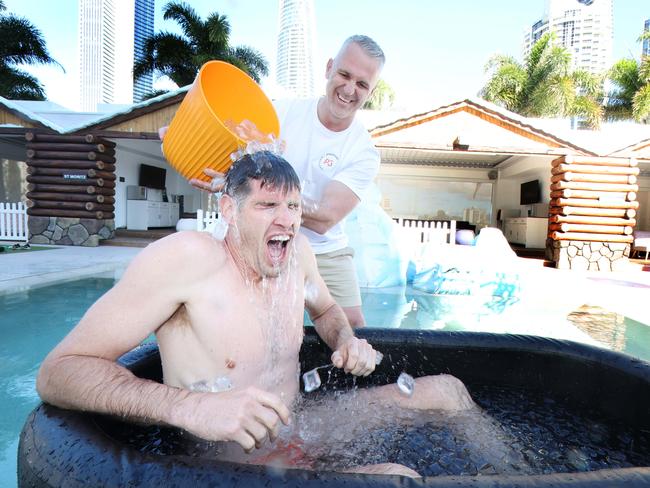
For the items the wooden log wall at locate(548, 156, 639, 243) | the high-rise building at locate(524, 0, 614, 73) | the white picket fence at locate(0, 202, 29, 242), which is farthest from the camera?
the high-rise building at locate(524, 0, 614, 73)

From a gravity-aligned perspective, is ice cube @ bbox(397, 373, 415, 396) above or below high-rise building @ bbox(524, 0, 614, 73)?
below

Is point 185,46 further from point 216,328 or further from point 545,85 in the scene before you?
point 216,328

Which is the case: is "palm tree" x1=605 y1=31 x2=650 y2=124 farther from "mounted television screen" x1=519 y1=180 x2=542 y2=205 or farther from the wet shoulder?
the wet shoulder

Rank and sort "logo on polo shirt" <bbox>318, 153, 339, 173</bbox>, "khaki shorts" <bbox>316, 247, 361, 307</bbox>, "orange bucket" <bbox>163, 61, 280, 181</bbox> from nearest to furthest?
"orange bucket" <bbox>163, 61, 280, 181</bbox>, "logo on polo shirt" <bbox>318, 153, 339, 173</bbox>, "khaki shorts" <bbox>316, 247, 361, 307</bbox>

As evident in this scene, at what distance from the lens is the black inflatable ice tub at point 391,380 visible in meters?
0.99

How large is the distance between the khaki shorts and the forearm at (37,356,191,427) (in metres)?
1.58

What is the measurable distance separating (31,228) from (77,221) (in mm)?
1208

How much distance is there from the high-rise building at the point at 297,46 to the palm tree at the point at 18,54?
11816 mm

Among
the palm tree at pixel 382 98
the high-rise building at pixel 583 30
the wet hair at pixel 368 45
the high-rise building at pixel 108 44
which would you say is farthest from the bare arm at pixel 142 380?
the high-rise building at pixel 583 30

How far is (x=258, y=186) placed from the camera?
1551 millimetres

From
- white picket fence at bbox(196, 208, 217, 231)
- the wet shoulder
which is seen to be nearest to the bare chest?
the wet shoulder

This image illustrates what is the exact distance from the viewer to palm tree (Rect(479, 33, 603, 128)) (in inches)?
799

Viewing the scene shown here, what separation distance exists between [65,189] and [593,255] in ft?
40.5

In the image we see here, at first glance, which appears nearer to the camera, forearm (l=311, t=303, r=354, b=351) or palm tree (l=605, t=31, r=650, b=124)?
forearm (l=311, t=303, r=354, b=351)
